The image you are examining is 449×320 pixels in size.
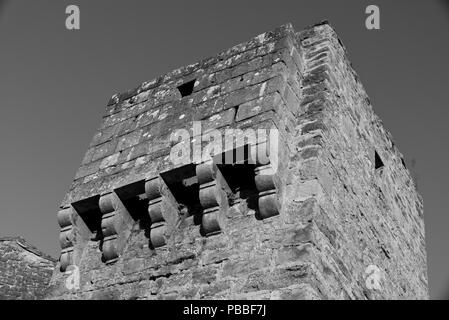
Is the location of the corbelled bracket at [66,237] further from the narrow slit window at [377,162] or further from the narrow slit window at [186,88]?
the narrow slit window at [377,162]

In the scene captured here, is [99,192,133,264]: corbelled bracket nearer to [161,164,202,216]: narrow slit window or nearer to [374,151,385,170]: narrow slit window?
[161,164,202,216]: narrow slit window

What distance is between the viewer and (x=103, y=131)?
26.2ft

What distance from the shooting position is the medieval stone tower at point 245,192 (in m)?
5.82

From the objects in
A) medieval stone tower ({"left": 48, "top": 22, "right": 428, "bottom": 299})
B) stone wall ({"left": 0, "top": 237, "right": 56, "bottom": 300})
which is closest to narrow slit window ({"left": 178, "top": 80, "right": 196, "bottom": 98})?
medieval stone tower ({"left": 48, "top": 22, "right": 428, "bottom": 299})

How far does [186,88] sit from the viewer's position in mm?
7582

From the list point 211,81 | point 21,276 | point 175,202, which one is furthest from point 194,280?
point 21,276

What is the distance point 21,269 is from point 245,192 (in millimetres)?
5800

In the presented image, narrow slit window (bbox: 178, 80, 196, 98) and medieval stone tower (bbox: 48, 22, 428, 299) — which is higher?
narrow slit window (bbox: 178, 80, 196, 98)

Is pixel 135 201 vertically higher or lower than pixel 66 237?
higher

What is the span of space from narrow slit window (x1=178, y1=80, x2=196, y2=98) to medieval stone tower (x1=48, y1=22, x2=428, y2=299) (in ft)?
0.04

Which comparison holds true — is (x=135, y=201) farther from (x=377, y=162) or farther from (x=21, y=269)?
(x=21, y=269)

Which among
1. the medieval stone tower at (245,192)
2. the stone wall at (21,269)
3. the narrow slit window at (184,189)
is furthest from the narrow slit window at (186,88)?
the stone wall at (21,269)

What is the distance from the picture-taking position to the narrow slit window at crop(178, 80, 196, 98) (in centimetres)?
752

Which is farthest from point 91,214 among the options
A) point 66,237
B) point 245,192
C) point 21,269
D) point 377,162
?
point 21,269
